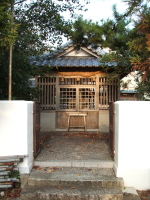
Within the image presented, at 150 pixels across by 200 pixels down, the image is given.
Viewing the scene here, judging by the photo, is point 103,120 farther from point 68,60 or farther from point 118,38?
point 118,38

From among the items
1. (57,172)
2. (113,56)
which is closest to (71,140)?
(57,172)

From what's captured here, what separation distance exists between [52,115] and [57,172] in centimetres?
515

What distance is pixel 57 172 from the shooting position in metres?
5.16

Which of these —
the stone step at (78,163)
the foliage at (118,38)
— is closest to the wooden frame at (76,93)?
the foliage at (118,38)

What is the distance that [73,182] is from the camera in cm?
471

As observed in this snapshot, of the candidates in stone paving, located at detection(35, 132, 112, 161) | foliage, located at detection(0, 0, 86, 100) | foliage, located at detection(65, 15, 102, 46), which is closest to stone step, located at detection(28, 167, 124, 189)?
stone paving, located at detection(35, 132, 112, 161)

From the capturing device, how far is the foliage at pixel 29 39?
266 inches

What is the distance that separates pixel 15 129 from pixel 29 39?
142 inches

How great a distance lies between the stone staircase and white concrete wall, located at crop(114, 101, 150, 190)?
12.8 inches

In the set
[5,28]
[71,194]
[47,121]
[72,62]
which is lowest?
[71,194]

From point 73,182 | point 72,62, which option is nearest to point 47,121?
point 72,62

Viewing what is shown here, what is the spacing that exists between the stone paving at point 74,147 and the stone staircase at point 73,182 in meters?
0.35

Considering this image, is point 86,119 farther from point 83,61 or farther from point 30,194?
point 30,194

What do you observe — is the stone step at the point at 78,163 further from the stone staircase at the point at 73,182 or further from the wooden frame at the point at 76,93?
the wooden frame at the point at 76,93
